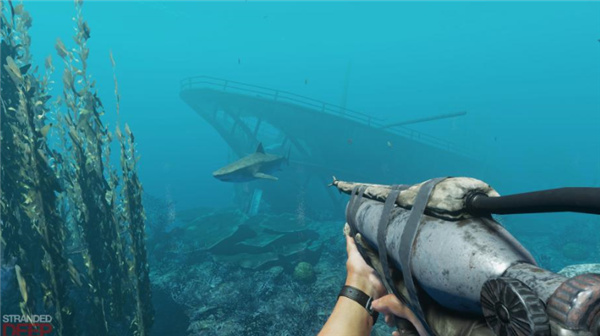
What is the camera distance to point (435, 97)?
575ft

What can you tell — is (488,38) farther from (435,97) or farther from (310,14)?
(310,14)

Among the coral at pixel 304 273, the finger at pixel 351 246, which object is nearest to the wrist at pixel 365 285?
the finger at pixel 351 246

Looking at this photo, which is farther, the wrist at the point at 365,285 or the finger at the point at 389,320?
the wrist at the point at 365,285

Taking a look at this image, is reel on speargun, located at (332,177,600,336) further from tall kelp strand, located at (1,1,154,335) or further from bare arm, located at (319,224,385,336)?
tall kelp strand, located at (1,1,154,335)

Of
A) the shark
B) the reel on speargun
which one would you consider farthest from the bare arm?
the shark

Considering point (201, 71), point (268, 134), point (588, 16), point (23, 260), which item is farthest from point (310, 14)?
point (23, 260)

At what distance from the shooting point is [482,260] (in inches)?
37.1

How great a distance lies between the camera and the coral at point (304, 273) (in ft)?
34.3

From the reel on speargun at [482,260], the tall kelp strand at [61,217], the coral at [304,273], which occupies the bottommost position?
the coral at [304,273]

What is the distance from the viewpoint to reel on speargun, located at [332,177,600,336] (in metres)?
0.70

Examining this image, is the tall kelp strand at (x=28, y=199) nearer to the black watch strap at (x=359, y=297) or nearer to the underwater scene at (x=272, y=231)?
the underwater scene at (x=272, y=231)

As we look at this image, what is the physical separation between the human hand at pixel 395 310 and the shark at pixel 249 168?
7.86 metres

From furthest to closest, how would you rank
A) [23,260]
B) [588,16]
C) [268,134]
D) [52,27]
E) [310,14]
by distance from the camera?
[310,14] → [52,27] → [588,16] → [268,134] → [23,260]

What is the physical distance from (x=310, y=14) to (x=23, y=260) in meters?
172
